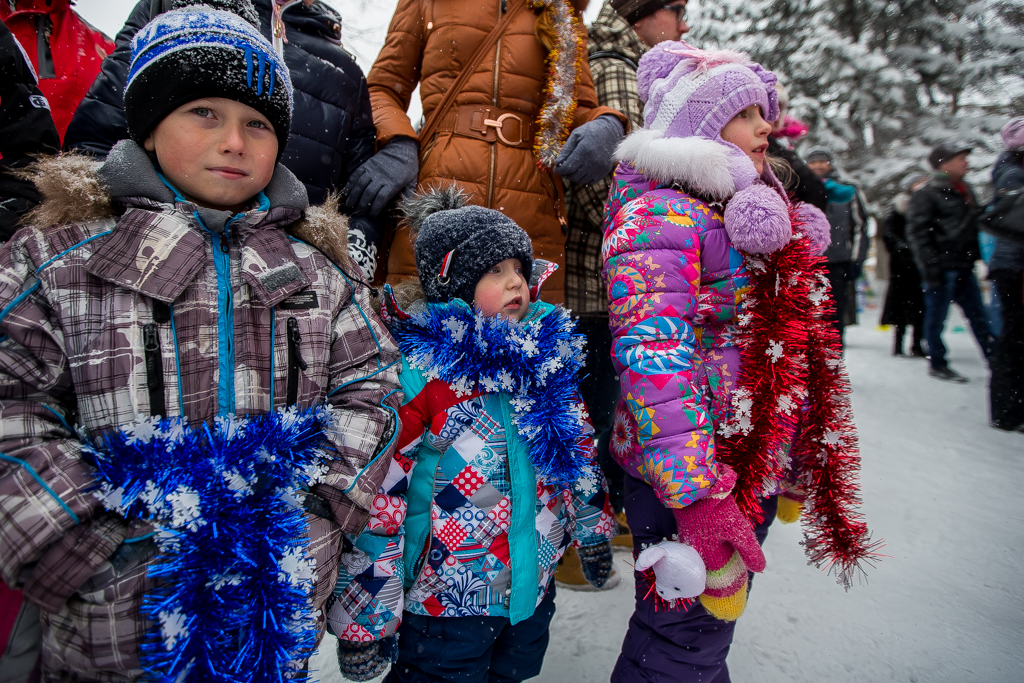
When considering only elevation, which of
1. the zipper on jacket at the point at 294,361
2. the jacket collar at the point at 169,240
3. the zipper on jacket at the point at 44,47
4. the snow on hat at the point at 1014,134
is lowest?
the zipper on jacket at the point at 294,361

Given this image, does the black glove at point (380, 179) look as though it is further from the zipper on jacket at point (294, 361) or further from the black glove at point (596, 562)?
the black glove at point (596, 562)

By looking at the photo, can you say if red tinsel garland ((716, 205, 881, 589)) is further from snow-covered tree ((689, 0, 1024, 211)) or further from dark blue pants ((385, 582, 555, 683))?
snow-covered tree ((689, 0, 1024, 211))

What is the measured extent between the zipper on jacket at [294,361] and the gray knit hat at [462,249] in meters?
0.48

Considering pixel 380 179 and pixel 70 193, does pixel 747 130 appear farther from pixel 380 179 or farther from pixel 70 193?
pixel 70 193

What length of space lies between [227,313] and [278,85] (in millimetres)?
568

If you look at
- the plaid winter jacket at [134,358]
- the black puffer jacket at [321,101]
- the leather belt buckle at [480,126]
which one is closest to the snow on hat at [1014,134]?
the leather belt buckle at [480,126]

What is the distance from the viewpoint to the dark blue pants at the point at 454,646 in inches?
56.7

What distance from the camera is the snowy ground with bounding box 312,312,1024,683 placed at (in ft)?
6.34

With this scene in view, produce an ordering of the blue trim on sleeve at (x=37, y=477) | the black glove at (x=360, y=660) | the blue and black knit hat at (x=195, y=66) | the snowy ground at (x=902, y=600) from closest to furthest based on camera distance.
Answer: the blue trim on sleeve at (x=37, y=477), the blue and black knit hat at (x=195, y=66), the black glove at (x=360, y=660), the snowy ground at (x=902, y=600)

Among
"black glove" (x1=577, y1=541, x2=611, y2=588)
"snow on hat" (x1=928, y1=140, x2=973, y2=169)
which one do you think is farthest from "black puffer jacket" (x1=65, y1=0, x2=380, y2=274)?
"snow on hat" (x1=928, y1=140, x2=973, y2=169)

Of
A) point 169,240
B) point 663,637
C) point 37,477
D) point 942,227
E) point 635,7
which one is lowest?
point 663,637

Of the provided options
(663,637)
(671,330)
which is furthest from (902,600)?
(671,330)

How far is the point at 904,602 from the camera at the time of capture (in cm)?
225

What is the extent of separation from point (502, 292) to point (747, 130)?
3.09 ft
